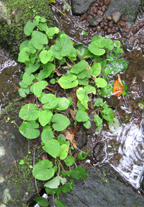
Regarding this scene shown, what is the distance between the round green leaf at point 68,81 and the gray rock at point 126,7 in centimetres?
143

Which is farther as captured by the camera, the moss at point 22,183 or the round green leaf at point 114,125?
the round green leaf at point 114,125

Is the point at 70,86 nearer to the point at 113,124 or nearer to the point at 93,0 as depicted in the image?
the point at 113,124

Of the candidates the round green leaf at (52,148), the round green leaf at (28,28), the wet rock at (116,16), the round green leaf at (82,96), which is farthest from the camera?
the wet rock at (116,16)

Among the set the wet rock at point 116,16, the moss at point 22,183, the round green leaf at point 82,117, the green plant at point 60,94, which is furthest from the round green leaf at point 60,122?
the wet rock at point 116,16

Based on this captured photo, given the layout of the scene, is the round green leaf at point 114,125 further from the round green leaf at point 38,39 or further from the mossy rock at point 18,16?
the mossy rock at point 18,16

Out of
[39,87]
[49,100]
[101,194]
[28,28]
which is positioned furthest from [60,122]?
[28,28]

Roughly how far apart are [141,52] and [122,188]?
2.20 m

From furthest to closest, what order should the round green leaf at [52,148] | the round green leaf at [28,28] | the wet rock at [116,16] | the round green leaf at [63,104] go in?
1. the wet rock at [116,16]
2. the round green leaf at [28,28]
3. the round green leaf at [63,104]
4. the round green leaf at [52,148]

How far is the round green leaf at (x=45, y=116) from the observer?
7.12 ft

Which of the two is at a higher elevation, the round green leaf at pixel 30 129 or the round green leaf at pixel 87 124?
the round green leaf at pixel 30 129

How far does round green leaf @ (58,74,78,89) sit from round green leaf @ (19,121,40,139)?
0.66 metres

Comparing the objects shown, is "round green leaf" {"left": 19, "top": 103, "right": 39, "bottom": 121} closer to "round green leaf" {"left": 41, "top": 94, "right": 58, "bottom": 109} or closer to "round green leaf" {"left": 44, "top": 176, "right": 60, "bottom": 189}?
"round green leaf" {"left": 41, "top": 94, "right": 58, "bottom": 109}

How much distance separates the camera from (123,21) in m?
3.07

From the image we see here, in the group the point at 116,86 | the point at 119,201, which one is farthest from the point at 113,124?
the point at 119,201
